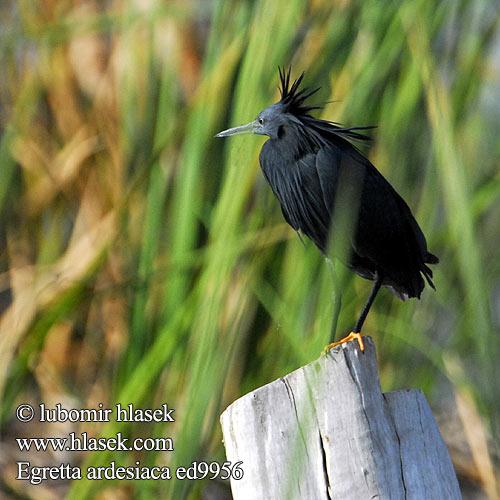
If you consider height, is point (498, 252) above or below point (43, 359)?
below

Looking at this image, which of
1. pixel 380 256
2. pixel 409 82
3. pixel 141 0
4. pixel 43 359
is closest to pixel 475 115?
pixel 409 82

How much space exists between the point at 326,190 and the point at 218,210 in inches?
9.3

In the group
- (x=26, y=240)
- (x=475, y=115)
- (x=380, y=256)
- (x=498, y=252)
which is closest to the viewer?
(x=498, y=252)

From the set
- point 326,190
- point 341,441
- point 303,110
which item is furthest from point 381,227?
point 341,441

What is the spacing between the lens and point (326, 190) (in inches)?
53.6

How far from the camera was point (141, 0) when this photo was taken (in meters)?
2.49

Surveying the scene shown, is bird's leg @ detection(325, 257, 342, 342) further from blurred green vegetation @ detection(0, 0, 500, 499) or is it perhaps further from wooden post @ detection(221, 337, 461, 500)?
wooden post @ detection(221, 337, 461, 500)

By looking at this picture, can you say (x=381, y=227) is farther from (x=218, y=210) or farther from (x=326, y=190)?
(x=218, y=210)

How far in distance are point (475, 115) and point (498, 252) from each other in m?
0.73

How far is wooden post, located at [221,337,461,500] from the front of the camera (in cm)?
101

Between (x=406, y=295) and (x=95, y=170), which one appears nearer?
(x=406, y=295)

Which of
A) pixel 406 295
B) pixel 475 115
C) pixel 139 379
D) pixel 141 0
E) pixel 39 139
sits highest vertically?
pixel 141 0

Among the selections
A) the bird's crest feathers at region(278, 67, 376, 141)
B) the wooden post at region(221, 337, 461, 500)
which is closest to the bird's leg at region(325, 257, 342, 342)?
the wooden post at region(221, 337, 461, 500)

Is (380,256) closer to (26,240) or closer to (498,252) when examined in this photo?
(498,252)
